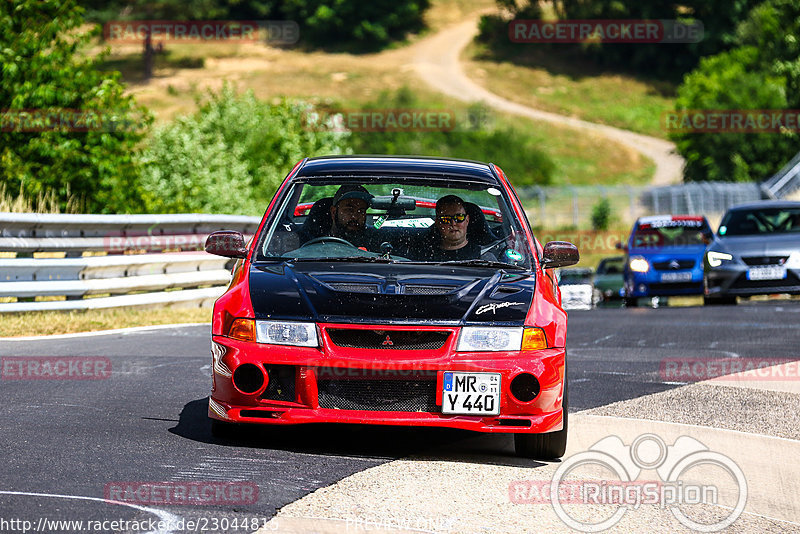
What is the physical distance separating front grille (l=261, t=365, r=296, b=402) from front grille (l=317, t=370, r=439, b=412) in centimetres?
14

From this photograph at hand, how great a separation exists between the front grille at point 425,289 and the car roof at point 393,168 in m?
1.23

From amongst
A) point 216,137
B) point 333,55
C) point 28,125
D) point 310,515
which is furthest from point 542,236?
point 333,55

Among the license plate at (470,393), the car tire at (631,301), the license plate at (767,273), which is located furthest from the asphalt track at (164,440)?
the car tire at (631,301)

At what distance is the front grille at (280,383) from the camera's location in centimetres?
601

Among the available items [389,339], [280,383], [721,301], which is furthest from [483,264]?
[721,301]

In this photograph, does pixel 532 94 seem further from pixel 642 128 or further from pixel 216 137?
pixel 216 137

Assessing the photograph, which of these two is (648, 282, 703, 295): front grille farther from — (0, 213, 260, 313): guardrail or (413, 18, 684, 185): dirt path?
(413, 18, 684, 185): dirt path

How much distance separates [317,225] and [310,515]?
2586mm

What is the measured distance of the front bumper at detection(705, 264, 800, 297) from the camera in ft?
59.2

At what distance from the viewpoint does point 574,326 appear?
14711mm
